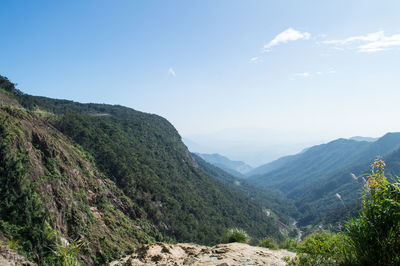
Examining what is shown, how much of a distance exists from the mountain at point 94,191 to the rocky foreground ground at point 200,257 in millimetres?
4102

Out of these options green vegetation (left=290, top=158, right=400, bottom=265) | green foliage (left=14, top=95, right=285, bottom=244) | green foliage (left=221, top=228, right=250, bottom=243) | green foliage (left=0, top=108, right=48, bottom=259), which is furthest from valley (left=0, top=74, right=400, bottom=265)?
green foliage (left=221, top=228, right=250, bottom=243)

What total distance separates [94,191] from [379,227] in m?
49.2

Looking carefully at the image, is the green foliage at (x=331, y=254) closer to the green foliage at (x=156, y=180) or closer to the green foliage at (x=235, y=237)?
the green foliage at (x=235, y=237)

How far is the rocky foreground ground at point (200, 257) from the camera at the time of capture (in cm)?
1020

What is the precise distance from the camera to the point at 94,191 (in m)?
45.9

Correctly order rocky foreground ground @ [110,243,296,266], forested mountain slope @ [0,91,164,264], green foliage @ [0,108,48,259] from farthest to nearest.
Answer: forested mountain slope @ [0,91,164,264] → green foliage @ [0,108,48,259] → rocky foreground ground @ [110,243,296,266]

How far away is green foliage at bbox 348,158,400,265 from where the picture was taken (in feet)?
18.1

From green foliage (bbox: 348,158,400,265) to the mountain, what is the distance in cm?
1414

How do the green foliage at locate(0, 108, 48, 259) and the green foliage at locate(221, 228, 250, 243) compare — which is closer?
the green foliage at locate(221, 228, 250, 243)

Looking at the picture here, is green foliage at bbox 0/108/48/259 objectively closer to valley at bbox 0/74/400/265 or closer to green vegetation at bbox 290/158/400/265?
valley at bbox 0/74/400/265

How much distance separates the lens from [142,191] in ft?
221

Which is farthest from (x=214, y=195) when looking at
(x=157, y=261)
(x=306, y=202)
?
(x=306, y=202)

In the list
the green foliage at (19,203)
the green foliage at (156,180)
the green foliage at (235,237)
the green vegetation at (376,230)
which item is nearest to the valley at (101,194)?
the green foliage at (19,203)

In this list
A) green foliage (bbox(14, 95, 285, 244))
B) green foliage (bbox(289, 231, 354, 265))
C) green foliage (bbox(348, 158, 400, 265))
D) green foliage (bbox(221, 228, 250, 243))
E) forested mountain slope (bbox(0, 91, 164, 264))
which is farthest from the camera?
green foliage (bbox(14, 95, 285, 244))
